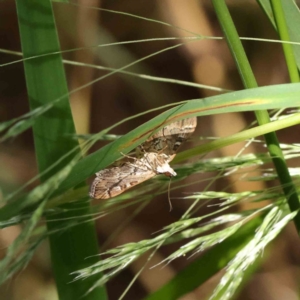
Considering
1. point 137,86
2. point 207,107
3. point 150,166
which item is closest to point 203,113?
point 207,107

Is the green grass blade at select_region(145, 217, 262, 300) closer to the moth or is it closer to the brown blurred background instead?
the moth

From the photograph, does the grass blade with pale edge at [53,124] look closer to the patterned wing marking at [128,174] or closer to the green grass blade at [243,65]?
the patterned wing marking at [128,174]

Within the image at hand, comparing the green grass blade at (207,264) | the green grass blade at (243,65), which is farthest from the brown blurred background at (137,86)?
the green grass blade at (243,65)

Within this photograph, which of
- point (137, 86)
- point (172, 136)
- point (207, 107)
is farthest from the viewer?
point (137, 86)

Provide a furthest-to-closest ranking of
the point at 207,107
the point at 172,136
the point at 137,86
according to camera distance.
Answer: the point at 137,86, the point at 172,136, the point at 207,107

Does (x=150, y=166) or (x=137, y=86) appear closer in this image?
(x=150, y=166)

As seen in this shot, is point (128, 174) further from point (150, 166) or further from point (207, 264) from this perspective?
point (207, 264)

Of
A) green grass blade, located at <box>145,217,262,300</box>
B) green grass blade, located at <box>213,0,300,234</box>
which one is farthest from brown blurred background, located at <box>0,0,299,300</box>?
green grass blade, located at <box>213,0,300,234</box>
